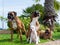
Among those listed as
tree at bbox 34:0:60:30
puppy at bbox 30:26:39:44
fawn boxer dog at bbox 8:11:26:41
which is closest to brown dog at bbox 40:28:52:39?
puppy at bbox 30:26:39:44

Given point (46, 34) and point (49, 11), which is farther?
point (49, 11)

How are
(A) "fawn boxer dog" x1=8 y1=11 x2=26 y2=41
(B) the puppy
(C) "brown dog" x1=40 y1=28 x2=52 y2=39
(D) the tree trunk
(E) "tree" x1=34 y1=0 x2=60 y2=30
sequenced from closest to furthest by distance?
(A) "fawn boxer dog" x1=8 y1=11 x2=26 y2=41
(B) the puppy
(C) "brown dog" x1=40 y1=28 x2=52 y2=39
(E) "tree" x1=34 y1=0 x2=60 y2=30
(D) the tree trunk

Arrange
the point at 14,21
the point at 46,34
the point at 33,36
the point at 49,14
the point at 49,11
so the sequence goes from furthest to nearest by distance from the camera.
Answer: the point at 49,11
the point at 49,14
the point at 46,34
the point at 33,36
the point at 14,21

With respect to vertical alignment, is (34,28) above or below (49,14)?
below

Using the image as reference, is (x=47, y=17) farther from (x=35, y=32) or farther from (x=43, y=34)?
(x=35, y=32)

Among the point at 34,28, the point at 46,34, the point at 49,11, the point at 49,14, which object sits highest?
the point at 49,11

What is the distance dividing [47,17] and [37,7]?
10.6 meters

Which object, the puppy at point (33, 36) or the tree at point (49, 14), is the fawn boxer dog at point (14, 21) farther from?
the tree at point (49, 14)

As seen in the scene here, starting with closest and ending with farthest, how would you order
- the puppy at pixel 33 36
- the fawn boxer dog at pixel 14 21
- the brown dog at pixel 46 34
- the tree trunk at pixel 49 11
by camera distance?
the fawn boxer dog at pixel 14 21, the puppy at pixel 33 36, the brown dog at pixel 46 34, the tree trunk at pixel 49 11

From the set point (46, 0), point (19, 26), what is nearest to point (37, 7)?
point (46, 0)

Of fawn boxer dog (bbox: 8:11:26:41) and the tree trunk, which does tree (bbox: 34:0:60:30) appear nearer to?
the tree trunk

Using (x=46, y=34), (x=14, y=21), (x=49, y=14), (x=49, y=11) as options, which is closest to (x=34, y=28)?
(x=14, y=21)

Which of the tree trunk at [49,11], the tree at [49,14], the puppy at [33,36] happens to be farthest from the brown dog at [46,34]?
the tree trunk at [49,11]

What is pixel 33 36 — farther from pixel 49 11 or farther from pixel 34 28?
pixel 49 11
